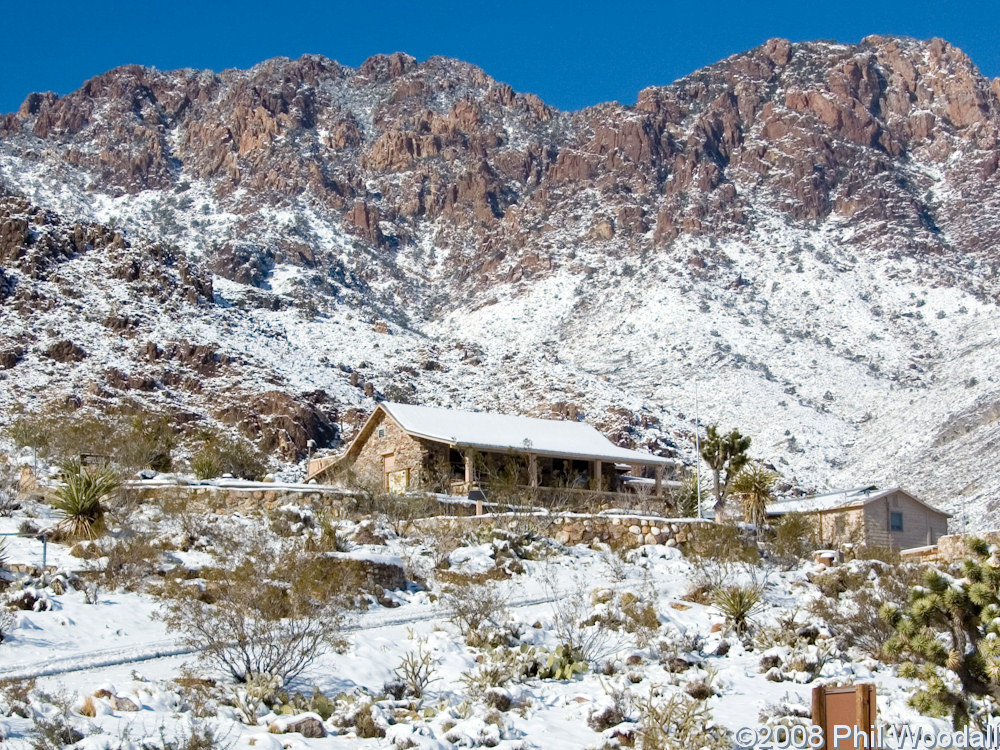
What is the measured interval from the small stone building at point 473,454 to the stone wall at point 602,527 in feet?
15.5

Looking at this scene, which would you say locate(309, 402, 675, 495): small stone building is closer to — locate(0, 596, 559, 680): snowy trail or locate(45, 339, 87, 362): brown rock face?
locate(0, 596, 559, 680): snowy trail

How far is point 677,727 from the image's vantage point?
44.8 ft

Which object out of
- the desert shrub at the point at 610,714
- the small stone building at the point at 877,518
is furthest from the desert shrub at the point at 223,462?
the desert shrub at the point at 610,714

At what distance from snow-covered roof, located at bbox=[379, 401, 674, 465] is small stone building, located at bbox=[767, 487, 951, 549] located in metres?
5.70

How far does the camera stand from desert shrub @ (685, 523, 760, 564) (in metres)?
25.7

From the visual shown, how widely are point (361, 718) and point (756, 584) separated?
11399mm

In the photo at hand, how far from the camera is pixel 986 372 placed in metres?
77.0

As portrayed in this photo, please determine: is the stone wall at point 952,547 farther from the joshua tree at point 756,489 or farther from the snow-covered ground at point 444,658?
the snow-covered ground at point 444,658

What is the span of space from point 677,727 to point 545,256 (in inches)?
4679

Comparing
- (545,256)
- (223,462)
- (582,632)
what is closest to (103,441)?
(223,462)

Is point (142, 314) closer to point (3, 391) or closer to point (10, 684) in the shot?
point (3, 391)

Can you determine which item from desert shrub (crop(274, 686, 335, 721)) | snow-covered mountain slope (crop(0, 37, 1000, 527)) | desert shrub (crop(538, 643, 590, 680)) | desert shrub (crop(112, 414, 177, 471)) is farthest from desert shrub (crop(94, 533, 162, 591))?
snow-covered mountain slope (crop(0, 37, 1000, 527))

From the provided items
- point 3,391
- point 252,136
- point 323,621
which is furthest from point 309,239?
point 323,621

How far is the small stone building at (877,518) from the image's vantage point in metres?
37.1
